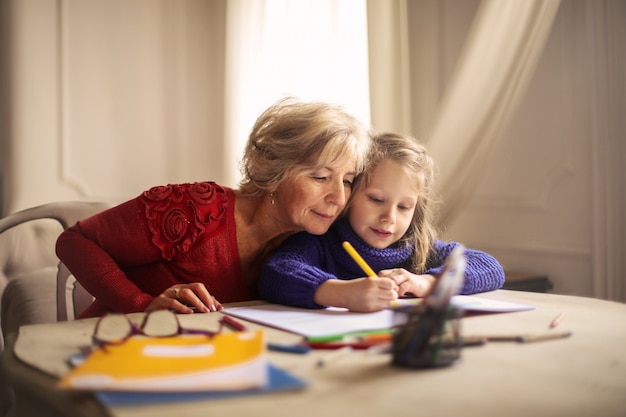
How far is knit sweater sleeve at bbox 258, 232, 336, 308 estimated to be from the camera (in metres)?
1.34

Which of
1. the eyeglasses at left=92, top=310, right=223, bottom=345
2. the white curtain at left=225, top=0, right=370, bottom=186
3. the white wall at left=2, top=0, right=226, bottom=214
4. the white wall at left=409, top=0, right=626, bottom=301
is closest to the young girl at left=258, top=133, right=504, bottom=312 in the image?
the eyeglasses at left=92, top=310, right=223, bottom=345

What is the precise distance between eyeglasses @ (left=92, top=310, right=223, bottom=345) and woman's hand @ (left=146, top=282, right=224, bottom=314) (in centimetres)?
4

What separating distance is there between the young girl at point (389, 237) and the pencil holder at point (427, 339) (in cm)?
54

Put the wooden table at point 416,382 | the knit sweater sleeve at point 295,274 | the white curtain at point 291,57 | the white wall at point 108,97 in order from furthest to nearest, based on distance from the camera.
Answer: the white wall at point 108,97 < the white curtain at point 291,57 < the knit sweater sleeve at point 295,274 < the wooden table at point 416,382

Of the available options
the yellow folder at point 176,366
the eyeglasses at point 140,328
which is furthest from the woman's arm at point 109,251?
the yellow folder at point 176,366

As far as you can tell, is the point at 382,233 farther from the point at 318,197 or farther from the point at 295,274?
the point at 295,274

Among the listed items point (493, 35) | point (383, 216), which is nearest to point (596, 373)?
point (383, 216)

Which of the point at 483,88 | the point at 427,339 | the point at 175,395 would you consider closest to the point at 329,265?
the point at 427,339

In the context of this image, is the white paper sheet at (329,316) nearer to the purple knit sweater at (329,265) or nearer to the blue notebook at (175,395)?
the purple knit sweater at (329,265)

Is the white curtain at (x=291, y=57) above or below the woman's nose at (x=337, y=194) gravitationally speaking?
above

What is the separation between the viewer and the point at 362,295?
1246 millimetres

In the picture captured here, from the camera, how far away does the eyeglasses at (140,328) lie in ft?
3.33

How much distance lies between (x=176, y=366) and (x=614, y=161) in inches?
69.1

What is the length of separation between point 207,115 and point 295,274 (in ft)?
8.02
